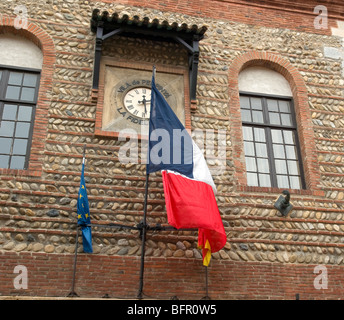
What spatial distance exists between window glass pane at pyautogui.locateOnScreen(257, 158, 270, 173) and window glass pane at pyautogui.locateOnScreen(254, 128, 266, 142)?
49 cm

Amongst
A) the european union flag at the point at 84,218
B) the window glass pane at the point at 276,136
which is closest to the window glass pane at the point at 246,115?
the window glass pane at the point at 276,136

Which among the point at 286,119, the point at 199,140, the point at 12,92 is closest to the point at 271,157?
the point at 286,119

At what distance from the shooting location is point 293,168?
9.62 m

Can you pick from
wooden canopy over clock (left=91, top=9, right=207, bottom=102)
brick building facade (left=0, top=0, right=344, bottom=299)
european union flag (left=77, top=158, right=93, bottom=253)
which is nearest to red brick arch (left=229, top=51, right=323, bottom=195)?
brick building facade (left=0, top=0, right=344, bottom=299)

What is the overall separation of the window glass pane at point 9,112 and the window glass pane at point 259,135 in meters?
4.96

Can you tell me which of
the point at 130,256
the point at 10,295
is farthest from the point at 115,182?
the point at 10,295

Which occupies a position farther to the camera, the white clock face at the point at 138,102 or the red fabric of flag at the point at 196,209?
the white clock face at the point at 138,102

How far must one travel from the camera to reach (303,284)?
816cm

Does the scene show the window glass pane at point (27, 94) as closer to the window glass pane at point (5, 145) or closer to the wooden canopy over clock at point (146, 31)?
the window glass pane at point (5, 145)

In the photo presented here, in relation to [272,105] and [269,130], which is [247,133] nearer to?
[269,130]

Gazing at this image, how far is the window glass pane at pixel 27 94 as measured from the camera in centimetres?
906

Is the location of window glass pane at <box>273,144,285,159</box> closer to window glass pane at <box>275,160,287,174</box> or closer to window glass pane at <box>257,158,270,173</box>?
window glass pane at <box>275,160,287,174</box>

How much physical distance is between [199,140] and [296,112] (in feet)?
8.37

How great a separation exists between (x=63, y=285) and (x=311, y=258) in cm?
447
